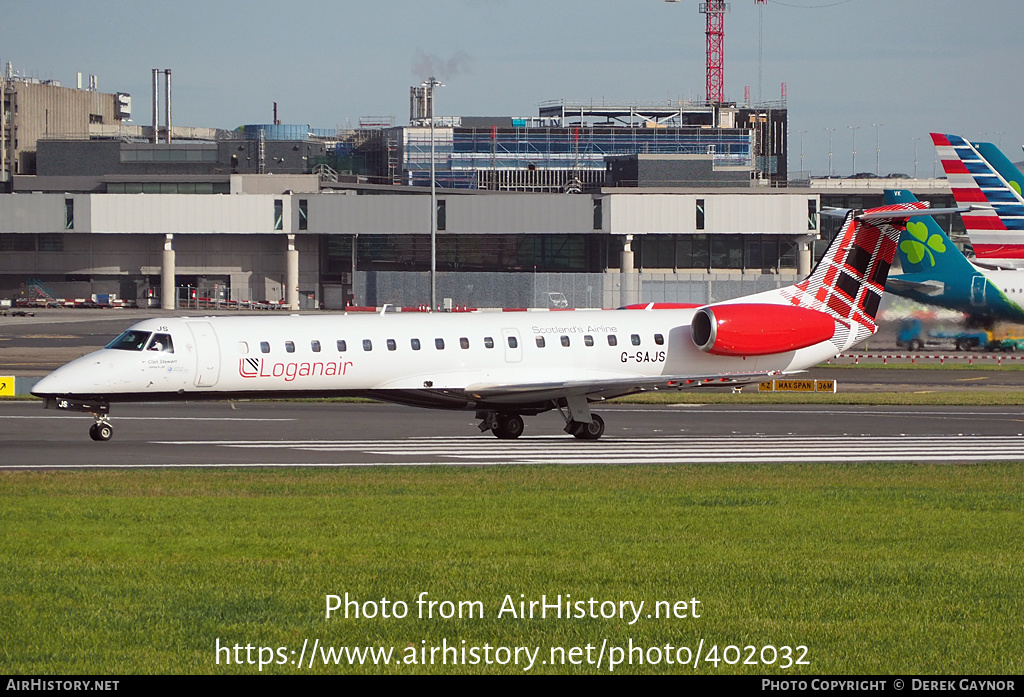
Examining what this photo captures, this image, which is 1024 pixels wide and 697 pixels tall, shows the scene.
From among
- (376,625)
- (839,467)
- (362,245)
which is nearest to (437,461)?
(839,467)

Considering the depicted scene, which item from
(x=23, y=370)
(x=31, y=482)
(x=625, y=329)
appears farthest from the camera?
(x=23, y=370)

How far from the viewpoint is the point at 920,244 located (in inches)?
2475

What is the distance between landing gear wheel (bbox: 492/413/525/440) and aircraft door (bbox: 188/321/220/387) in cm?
723

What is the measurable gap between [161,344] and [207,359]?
109cm

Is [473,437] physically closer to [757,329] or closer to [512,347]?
[512,347]

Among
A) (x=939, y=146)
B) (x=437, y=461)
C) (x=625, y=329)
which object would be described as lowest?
(x=437, y=461)

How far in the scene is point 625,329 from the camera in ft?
109

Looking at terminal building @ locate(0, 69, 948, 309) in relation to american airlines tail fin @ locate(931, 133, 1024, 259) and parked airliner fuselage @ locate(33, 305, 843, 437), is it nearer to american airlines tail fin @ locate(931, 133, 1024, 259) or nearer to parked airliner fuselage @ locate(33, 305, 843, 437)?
american airlines tail fin @ locate(931, 133, 1024, 259)

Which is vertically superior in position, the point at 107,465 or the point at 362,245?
the point at 362,245

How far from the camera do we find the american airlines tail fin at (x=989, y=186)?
61906 mm

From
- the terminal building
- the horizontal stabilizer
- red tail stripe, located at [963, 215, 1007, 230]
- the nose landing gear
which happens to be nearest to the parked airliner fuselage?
the nose landing gear

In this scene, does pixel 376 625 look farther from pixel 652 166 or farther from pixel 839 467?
pixel 652 166
